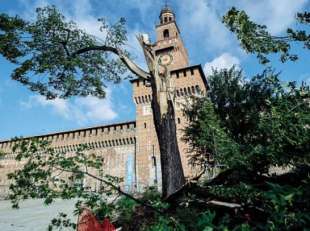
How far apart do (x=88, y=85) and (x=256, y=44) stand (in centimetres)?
564

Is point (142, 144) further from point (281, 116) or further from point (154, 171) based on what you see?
point (281, 116)

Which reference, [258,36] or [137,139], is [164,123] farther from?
[137,139]

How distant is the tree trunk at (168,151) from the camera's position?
581cm

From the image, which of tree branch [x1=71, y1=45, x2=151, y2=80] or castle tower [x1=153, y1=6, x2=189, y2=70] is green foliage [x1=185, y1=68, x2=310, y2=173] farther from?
castle tower [x1=153, y1=6, x2=189, y2=70]

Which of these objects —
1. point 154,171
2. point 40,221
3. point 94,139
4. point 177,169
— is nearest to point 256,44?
point 177,169

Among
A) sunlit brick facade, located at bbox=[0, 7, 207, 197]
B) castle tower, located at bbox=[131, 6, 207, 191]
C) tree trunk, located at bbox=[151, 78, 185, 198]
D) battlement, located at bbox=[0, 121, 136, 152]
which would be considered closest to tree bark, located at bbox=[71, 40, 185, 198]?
tree trunk, located at bbox=[151, 78, 185, 198]

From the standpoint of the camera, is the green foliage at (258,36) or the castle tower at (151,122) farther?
the castle tower at (151,122)

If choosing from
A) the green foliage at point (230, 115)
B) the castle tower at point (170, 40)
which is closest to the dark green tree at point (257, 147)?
the green foliage at point (230, 115)

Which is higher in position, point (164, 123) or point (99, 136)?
point (99, 136)

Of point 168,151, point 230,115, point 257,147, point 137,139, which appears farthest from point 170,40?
point 168,151

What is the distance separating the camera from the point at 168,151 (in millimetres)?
6207

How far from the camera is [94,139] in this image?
90.8 feet

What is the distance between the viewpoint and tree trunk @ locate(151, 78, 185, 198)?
5809 millimetres

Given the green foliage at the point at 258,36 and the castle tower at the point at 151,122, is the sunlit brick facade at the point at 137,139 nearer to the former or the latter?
the castle tower at the point at 151,122
